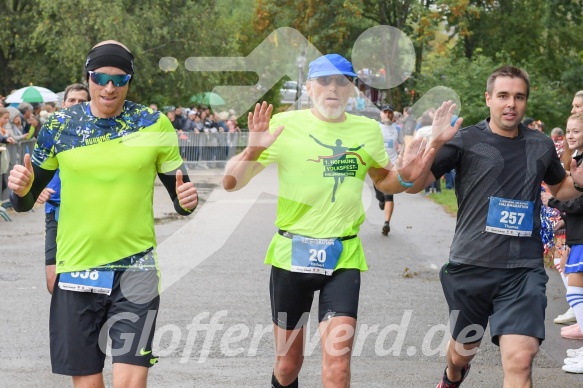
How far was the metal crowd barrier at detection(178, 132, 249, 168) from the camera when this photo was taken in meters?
28.6

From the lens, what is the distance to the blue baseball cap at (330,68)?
5.86 metres

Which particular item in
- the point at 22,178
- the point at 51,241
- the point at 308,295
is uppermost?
the point at 22,178

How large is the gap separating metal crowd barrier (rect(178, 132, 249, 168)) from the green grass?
7328 millimetres

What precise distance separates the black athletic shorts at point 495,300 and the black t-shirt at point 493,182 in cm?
6

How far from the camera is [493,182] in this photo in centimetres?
600

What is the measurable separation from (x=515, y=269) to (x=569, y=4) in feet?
59.6

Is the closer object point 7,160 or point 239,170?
point 239,170

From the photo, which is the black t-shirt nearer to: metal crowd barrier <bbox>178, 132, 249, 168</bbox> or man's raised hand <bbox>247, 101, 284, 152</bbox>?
man's raised hand <bbox>247, 101, 284, 152</bbox>

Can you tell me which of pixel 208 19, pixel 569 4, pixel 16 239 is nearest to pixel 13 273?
pixel 16 239

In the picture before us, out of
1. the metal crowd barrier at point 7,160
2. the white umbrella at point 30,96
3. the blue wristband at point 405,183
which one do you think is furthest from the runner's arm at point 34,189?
the white umbrella at point 30,96

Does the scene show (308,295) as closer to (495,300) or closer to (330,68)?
(495,300)

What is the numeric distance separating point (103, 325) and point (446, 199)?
17.1 metres

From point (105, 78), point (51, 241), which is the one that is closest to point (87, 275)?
point (105, 78)

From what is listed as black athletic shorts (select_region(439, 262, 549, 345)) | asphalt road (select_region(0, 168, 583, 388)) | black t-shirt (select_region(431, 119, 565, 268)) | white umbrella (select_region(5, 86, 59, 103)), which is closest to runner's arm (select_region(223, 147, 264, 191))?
black t-shirt (select_region(431, 119, 565, 268))
